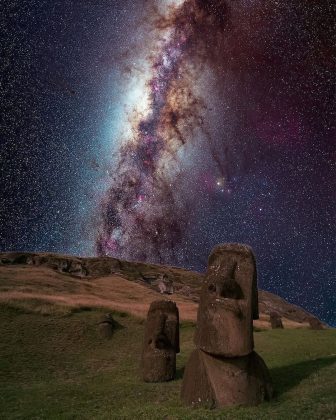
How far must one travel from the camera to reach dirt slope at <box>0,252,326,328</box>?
38.6 m

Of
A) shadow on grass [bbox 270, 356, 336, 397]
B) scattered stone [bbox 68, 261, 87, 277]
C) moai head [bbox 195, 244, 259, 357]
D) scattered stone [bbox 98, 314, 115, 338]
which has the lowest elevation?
shadow on grass [bbox 270, 356, 336, 397]

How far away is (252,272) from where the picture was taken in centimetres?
1165

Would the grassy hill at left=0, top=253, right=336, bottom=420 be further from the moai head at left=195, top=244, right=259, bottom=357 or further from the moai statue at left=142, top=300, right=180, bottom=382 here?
the moai head at left=195, top=244, right=259, bottom=357

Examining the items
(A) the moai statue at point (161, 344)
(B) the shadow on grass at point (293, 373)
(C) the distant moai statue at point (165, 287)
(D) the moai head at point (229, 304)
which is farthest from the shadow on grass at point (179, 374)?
(C) the distant moai statue at point (165, 287)

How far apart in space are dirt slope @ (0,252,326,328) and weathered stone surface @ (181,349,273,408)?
24.7 meters

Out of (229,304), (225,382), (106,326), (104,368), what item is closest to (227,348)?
(225,382)

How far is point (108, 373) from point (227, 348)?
10.3 meters

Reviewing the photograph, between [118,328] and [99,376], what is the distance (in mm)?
13563

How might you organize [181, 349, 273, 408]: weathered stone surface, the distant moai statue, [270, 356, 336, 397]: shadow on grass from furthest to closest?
the distant moai statue < [270, 356, 336, 397]: shadow on grass < [181, 349, 273, 408]: weathered stone surface

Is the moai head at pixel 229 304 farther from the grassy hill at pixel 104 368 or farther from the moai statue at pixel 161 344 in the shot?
the moai statue at pixel 161 344

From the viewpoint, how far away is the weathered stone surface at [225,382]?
1048 cm

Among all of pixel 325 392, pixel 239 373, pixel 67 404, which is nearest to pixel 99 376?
pixel 67 404

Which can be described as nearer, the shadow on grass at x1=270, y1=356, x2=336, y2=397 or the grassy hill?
the grassy hill

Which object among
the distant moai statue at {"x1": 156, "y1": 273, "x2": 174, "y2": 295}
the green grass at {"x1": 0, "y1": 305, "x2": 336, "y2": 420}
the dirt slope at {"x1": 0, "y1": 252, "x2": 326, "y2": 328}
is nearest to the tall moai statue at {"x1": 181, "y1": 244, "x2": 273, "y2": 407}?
the green grass at {"x1": 0, "y1": 305, "x2": 336, "y2": 420}
